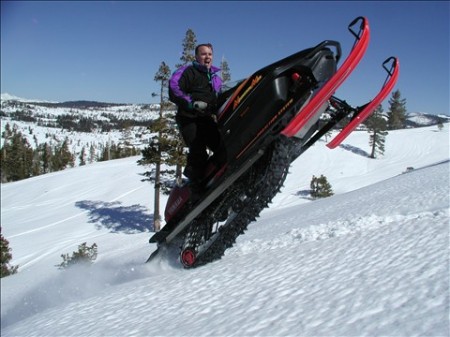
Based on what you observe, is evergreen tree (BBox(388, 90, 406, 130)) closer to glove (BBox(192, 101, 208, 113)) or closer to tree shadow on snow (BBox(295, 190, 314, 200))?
tree shadow on snow (BBox(295, 190, 314, 200))

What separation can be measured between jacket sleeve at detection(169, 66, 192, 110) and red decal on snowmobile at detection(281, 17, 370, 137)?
4.35ft

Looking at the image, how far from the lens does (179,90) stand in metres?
4.52

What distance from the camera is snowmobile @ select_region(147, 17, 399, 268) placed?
4148 millimetres

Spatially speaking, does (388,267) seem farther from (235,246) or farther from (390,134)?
(390,134)

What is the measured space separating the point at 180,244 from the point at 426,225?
138 inches

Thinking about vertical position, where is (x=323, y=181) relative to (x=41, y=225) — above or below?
above

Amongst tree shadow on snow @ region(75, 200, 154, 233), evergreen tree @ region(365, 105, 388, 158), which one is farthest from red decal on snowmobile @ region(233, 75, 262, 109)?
evergreen tree @ region(365, 105, 388, 158)

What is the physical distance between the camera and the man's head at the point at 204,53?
4.61 metres

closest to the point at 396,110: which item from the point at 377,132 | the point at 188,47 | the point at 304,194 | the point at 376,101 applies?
the point at 377,132

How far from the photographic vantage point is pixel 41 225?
2842cm

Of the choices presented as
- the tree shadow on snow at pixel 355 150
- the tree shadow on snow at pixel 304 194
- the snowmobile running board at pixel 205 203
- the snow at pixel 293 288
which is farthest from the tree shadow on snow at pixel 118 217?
the tree shadow on snow at pixel 355 150

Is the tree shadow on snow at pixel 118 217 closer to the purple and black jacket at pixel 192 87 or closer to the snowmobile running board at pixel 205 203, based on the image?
the snowmobile running board at pixel 205 203

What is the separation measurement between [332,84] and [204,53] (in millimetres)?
1703

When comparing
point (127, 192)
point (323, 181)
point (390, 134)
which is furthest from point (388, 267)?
point (390, 134)
